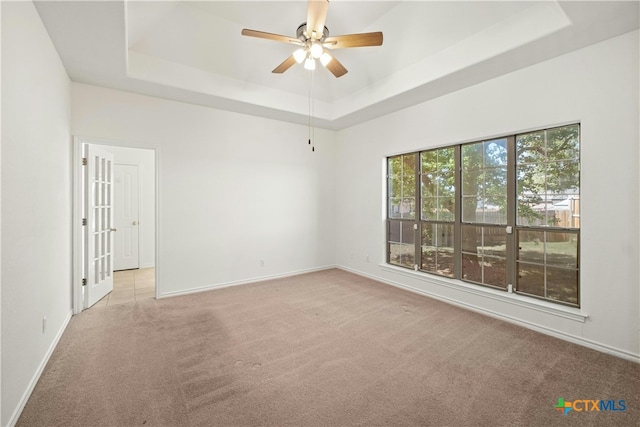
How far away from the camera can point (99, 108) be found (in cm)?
352

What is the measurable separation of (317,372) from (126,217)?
17.8ft

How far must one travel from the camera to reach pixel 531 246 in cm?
314

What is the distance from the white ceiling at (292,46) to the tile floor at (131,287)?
2.82 m

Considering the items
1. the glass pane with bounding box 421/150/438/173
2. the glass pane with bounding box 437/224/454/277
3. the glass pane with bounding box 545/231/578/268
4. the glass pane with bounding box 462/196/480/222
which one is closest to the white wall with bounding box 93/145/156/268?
the glass pane with bounding box 421/150/438/173

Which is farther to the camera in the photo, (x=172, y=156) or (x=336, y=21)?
(x=172, y=156)

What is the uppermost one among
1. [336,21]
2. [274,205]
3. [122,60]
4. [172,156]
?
[336,21]

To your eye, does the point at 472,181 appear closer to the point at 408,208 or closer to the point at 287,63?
the point at 408,208

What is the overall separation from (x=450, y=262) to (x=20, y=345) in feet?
14.1

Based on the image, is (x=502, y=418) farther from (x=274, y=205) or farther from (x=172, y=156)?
(x=172, y=156)

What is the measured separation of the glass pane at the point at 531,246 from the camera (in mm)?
3064

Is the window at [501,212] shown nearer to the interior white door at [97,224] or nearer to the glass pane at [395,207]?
the glass pane at [395,207]

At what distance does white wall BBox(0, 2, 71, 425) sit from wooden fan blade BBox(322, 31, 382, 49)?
2.20 m

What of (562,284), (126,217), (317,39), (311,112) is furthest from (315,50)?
(126,217)

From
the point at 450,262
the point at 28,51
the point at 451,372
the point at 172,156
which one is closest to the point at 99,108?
the point at 172,156
